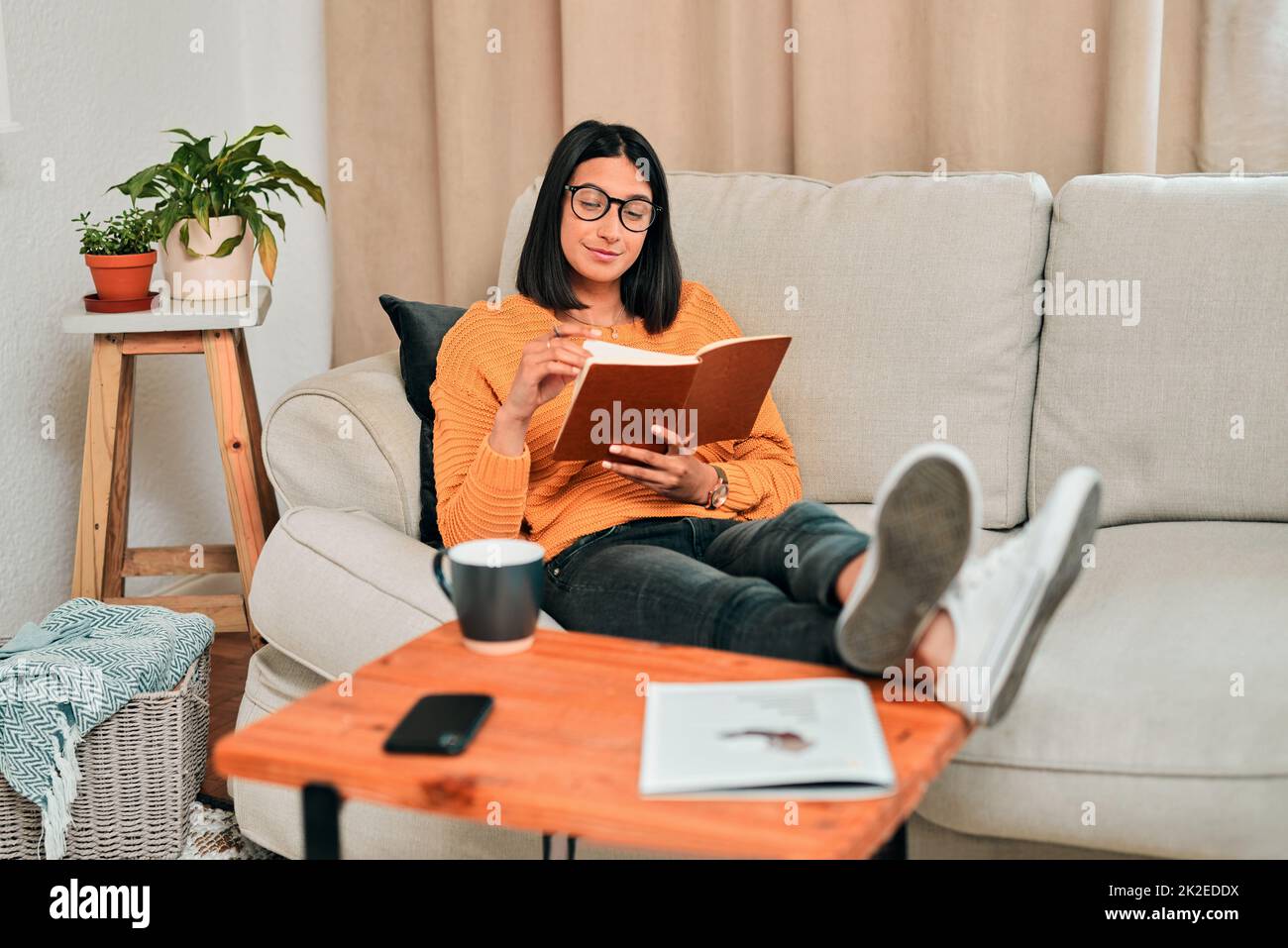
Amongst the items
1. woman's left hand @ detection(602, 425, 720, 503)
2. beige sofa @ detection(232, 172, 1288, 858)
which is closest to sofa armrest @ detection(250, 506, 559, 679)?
beige sofa @ detection(232, 172, 1288, 858)

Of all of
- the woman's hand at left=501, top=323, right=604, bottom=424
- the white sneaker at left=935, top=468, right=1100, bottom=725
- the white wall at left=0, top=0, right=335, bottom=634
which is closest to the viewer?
the white sneaker at left=935, top=468, right=1100, bottom=725

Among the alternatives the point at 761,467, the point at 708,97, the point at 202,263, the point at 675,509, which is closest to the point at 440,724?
the point at 675,509

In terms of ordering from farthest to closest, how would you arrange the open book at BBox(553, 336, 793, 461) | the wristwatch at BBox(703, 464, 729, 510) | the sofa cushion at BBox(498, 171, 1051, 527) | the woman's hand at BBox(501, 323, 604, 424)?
the sofa cushion at BBox(498, 171, 1051, 527), the wristwatch at BBox(703, 464, 729, 510), the woman's hand at BBox(501, 323, 604, 424), the open book at BBox(553, 336, 793, 461)

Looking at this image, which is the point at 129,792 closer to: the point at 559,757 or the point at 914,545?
the point at 559,757

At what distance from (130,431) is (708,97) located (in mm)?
1175

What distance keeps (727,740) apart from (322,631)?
66 cm

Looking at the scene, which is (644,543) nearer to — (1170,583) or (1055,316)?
(1170,583)

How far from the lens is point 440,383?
1587 millimetres

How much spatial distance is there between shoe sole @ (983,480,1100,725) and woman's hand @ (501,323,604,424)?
23.7 inches

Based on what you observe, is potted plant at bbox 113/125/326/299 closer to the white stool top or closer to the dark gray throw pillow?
the white stool top

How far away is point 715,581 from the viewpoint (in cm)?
122

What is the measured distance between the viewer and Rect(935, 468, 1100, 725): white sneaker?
0.93 m

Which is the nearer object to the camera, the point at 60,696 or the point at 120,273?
the point at 60,696

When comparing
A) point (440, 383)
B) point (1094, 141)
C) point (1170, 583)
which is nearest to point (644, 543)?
point (440, 383)
